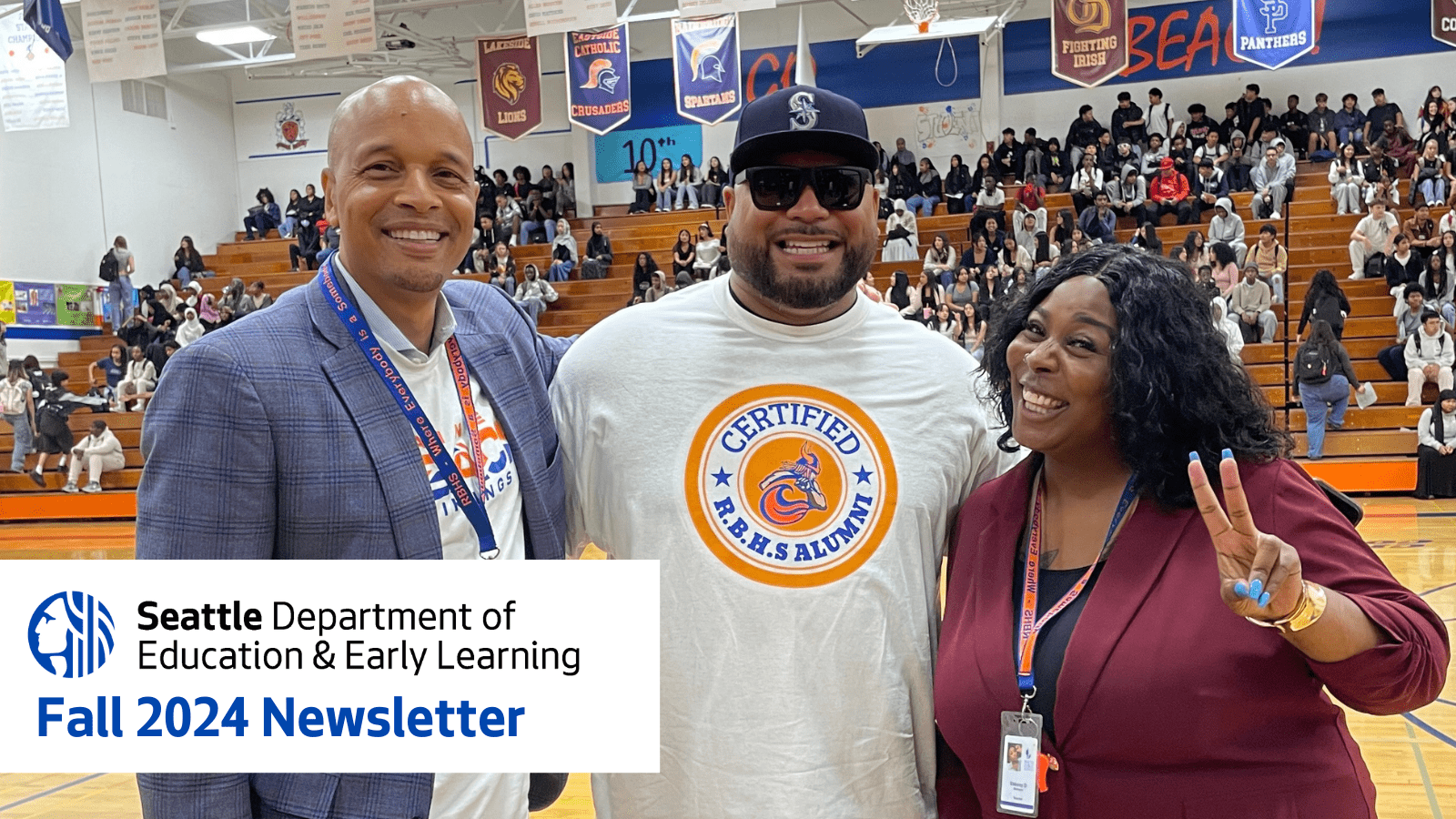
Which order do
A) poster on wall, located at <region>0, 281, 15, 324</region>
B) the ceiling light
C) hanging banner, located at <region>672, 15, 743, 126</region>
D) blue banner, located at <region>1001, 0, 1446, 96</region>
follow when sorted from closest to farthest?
1. hanging banner, located at <region>672, 15, 743, 126</region>
2. poster on wall, located at <region>0, 281, 15, 324</region>
3. the ceiling light
4. blue banner, located at <region>1001, 0, 1446, 96</region>

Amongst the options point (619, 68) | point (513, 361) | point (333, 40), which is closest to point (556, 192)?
point (619, 68)

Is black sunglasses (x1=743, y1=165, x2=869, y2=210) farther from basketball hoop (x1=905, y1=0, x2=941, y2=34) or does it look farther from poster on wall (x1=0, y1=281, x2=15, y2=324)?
poster on wall (x1=0, y1=281, x2=15, y2=324)

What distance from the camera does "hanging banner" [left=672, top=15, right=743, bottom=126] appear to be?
13727 mm

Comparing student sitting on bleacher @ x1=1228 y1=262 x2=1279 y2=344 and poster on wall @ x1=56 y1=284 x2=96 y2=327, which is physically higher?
poster on wall @ x1=56 y1=284 x2=96 y2=327

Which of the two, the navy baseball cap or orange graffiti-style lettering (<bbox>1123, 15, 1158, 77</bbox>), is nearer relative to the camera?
the navy baseball cap

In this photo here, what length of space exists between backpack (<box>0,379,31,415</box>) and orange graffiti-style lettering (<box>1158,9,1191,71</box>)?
17523 millimetres

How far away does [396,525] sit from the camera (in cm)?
167

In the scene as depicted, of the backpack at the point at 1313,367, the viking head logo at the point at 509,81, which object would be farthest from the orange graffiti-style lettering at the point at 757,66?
the backpack at the point at 1313,367

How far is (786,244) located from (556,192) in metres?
19.3

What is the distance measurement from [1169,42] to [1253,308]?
843 centimetres

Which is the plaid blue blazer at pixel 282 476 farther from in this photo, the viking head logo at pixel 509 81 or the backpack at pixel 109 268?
the backpack at pixel 109 268

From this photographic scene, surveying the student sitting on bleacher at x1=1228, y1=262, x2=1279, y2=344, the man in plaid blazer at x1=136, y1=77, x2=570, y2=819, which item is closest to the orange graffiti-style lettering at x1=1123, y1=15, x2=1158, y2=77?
the student sitting on bleacher at x1=1228, y1=262, x2=1279, y2=344

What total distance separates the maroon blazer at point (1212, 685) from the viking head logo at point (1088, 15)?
13254mm

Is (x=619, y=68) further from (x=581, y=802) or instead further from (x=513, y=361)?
(x=513, y=361)
